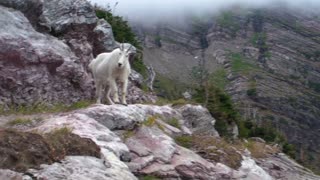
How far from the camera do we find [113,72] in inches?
800

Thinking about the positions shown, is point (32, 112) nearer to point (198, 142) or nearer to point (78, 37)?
point (198, 142)

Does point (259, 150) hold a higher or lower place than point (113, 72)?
lower

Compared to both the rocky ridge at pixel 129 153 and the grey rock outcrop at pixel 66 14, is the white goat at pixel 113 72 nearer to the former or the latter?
the rocky ridge at pixel 129 153

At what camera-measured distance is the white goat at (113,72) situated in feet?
65.3

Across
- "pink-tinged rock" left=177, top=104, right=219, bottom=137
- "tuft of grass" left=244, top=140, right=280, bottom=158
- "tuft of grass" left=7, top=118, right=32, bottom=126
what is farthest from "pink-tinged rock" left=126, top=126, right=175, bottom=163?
"pink-tinged rock" left=177, top=104, right=219, bottom=137

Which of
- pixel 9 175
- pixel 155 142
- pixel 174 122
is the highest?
pixel 9 175

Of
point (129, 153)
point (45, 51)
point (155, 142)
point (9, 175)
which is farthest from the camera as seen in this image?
point (45, 51)

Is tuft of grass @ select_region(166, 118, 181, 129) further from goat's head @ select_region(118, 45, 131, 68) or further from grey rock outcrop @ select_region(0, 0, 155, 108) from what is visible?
grey rock outcrop @ select_region(0, 0, 155, 108)

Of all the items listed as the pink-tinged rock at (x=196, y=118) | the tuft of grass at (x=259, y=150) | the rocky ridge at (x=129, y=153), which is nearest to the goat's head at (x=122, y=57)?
the rocky ridge at (x=129, y=153)

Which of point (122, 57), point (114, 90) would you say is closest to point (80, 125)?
point (122, 57)

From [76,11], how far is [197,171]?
551 inches

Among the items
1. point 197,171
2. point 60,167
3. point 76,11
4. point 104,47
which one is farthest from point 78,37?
point 60,167

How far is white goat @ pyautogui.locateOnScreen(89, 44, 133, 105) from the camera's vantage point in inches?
783

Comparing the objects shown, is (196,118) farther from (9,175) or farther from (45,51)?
(9,175)
